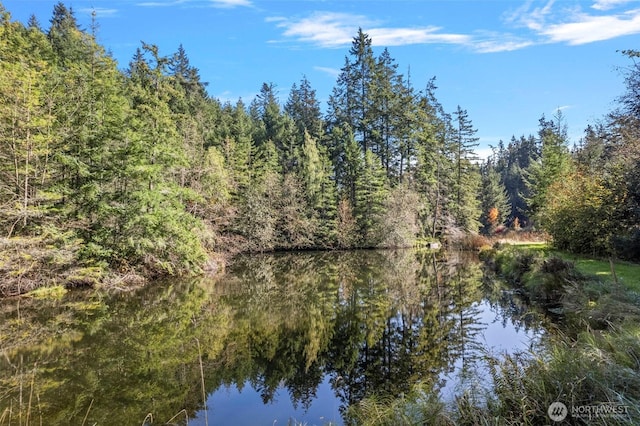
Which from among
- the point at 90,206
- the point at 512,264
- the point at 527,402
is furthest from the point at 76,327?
the point at 512,264

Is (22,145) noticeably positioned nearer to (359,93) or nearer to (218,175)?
(218,175)

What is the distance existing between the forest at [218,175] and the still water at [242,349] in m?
2.83

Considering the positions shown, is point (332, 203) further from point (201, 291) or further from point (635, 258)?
point (635, 258)

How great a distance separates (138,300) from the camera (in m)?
13.7

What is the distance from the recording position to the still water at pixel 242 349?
19.5 feet

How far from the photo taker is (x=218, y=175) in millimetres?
25359

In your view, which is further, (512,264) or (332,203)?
(332,203)

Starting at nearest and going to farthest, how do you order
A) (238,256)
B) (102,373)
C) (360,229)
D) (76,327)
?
(102,373) < (76,327) < (238,256) < (360,229)

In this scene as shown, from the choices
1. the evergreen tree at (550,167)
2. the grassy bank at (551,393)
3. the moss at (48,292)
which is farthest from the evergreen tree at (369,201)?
the grassy bank at (551,393)

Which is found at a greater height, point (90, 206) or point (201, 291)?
point (90, 206)

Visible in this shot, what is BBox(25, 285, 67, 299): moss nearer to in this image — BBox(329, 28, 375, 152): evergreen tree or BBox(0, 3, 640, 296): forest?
BBox(0, 3, 640, 296): forest

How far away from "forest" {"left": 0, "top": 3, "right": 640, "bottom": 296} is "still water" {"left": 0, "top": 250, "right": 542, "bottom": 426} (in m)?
2.83

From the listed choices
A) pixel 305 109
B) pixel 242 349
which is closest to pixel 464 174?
pixel 305 109

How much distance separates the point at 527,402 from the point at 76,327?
11.0m
